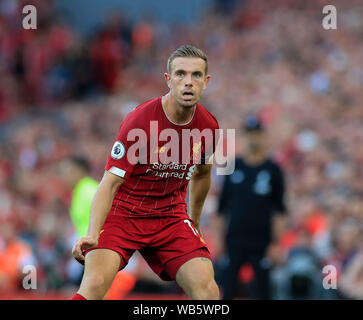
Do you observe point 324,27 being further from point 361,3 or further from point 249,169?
point 249,169

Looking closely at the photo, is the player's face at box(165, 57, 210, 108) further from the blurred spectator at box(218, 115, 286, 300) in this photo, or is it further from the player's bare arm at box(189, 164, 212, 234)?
the blurred spectator at box(218, 115, 286, 300)

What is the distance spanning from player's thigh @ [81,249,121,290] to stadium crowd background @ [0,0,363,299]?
3.45 meters

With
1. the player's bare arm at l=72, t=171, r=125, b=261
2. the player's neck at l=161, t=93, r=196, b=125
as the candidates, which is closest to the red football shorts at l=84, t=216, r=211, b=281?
the player's bare arm at l=72, t=171, r=125, b=261

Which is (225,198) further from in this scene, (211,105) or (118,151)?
(211,105)

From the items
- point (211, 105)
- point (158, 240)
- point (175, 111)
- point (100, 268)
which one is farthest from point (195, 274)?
point (211, 105)

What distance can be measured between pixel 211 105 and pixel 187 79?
9.51 meters

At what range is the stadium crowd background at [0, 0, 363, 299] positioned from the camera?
31.9 ft

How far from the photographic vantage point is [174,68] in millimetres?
4914

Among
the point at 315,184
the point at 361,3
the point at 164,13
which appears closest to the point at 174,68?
the point at 315,184

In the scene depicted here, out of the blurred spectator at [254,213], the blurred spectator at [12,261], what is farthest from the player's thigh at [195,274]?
the blurred spectator at [12,261]

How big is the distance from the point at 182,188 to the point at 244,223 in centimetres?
255

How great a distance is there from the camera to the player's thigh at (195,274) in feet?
15.6

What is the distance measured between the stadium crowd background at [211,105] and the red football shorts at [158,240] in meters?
3.12

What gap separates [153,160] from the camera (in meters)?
4.95
